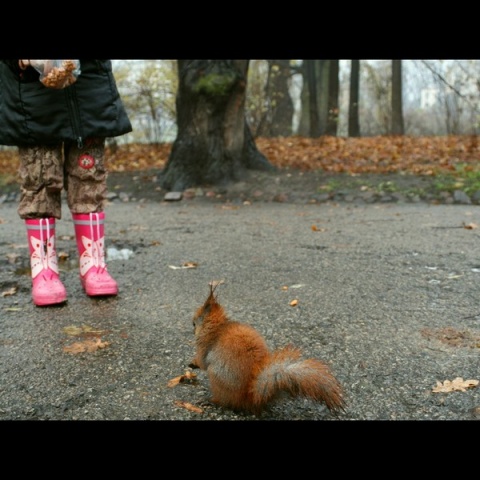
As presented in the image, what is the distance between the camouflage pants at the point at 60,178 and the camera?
3.35 metres

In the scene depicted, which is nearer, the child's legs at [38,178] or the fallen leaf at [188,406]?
the fallen leaf at [188,406]

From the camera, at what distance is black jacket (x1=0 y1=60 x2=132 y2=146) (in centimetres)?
329

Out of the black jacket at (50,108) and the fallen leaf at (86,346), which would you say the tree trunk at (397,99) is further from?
the fallen leaf at (86,346)

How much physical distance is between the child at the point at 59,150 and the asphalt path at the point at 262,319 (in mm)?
231

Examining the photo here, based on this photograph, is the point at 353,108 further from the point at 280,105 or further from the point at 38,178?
the point at 38,178

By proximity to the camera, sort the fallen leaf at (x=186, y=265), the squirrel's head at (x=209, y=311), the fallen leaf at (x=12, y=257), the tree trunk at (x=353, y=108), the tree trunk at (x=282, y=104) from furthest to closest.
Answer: the tree trunk at (x=282, y=104)
the tree trunk at (x=353, y=108)
the fallen leaf at (x=12, y=257)
the fallen leaf at (x=186, y=265)
the squirrel's head at (x=209, y=311)

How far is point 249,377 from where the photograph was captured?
1945mm

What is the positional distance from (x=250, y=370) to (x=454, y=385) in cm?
86

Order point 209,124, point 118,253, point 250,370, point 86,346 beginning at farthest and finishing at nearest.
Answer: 1. point 209,124
2. point 118,253
3. point 86,346
4. point 250,370

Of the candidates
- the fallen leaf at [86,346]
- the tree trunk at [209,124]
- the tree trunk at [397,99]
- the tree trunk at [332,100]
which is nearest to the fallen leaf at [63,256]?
the fallen leaf at [86,346]

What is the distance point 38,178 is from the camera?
132 inches

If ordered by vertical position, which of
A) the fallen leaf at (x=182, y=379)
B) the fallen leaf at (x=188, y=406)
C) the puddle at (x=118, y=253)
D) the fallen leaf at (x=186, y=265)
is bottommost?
the fallen leaf at (x=188, y=406)

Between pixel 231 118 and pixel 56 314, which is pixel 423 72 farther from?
pixel 56 314

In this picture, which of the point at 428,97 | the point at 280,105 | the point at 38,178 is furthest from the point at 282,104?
the point at 38,178
